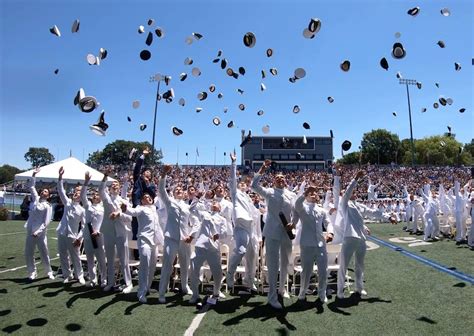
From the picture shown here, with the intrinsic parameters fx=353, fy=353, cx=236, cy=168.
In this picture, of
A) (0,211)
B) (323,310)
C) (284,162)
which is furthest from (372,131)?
(323,310)

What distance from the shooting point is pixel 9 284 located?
8047 millimetres

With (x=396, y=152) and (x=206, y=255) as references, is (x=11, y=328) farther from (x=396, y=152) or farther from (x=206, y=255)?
(x=396, y=152)

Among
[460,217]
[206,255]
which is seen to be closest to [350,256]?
[206,255]

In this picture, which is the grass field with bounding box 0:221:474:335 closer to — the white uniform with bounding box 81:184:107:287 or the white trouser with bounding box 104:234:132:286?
the white uniform with bounding box 81:184:107:287

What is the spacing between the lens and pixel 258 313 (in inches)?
243

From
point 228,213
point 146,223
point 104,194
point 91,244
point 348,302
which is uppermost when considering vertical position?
point 104,194

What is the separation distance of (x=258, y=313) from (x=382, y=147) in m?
93.6

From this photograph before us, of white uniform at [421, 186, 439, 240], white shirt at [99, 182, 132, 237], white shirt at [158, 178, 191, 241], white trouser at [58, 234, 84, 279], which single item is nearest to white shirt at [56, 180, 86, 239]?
white trouser at [58, 234, 84, 279]

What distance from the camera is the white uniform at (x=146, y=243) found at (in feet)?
22.8

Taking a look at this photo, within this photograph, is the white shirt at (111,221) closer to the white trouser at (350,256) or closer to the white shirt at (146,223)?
the white shirt at (146,223)

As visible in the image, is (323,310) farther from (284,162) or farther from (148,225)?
(284,162)

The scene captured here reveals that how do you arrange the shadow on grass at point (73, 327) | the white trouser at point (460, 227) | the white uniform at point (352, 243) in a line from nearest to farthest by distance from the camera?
1. the shadow on grass at point (73, 327)
2. the white uniform at point (352, 243)
3. the white trouser at point (460, 227)

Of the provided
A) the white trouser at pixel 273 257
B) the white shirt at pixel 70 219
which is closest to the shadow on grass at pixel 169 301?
the white trouser at pixel 273 257

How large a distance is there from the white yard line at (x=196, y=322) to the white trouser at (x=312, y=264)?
1974 mm
